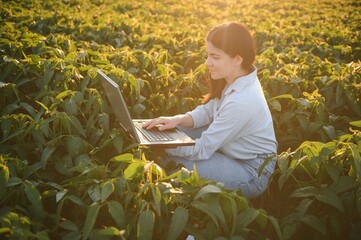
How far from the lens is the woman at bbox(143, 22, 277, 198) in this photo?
101 inches

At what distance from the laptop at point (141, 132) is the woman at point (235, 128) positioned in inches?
2.2

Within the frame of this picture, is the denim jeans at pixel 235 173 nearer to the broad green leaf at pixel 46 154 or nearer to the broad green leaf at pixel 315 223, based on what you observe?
the broad green leaf at pixel 315 223

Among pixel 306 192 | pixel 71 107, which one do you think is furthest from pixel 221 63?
pixel 306 192

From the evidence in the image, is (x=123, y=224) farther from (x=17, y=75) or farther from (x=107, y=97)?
(x=17, y=75)

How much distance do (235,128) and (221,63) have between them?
0.48 m

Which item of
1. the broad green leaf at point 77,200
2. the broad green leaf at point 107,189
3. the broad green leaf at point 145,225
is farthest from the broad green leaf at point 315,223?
the broad green leaf at point 77,200

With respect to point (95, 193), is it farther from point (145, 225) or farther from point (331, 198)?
point (331, 198)

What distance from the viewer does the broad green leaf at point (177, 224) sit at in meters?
1.62

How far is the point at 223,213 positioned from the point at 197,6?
9.41 metres

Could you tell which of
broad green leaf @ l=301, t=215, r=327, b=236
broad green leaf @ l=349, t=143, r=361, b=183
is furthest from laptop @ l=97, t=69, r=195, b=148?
broad green leaf @ l=349, t=143, r=361, b=183

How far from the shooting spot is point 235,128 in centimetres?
256

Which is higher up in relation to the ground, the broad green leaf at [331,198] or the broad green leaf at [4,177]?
the broad green leaf at [4,177]

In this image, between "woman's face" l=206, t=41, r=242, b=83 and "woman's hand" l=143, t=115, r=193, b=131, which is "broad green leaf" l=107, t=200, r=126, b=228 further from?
"woman's face" l=206, t=41, r=242, b=83

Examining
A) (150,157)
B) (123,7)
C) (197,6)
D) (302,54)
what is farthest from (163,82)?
(197,6)
